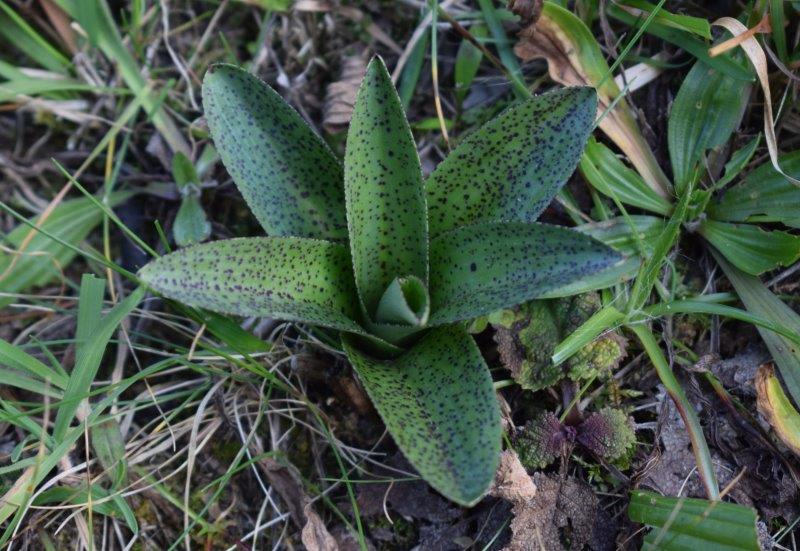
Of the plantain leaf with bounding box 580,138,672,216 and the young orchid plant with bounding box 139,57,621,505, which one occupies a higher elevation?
the young orchid plant with bounding box 139,57,621,505

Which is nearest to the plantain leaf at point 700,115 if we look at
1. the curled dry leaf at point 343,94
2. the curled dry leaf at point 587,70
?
the curled dry leaf at point 587,70

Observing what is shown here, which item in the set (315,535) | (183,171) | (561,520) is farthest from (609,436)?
(183,171)

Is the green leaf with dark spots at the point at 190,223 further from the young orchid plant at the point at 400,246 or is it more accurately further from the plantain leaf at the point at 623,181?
the plantain leaf at the point at 623,181

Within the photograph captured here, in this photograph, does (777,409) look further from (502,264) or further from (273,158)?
(273,158)

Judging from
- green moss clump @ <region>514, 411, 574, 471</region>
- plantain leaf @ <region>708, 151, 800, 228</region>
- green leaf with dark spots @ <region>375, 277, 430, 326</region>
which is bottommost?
green moss clump @ <region>514, 411, 574, 471</region>

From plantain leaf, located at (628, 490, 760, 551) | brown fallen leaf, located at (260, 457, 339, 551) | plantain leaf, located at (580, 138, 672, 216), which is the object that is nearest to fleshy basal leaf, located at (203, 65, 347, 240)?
brown fallen leaf, located at (260, 457, 339, 551)

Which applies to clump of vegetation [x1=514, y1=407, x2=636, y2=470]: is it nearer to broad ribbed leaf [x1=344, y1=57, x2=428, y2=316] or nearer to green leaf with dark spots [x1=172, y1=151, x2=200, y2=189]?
broad ribbed leaf [x1=344, y1=57, x2=428, y2=316]

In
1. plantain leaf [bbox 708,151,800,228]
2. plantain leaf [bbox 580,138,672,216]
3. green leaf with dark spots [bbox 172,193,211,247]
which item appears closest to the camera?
plantain leaf [bbox 708,151,800,228]
